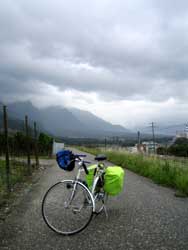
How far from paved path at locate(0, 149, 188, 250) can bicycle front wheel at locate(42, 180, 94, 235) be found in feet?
0.58

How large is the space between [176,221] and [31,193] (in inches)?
165

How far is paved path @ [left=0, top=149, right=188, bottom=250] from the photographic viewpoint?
3.87 metres

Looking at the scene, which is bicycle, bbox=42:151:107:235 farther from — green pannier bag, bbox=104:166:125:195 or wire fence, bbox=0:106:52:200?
wire fence, bbox=0:106:52:200

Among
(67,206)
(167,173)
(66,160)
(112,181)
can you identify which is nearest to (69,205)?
(67,206)

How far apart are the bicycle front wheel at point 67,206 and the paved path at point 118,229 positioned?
0.18 m

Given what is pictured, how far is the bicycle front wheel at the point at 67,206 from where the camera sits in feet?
14.9

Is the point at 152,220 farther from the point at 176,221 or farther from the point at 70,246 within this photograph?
the point at 70,246

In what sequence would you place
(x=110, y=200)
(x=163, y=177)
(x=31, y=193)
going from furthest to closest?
(x=163, y=177) → (x=31, y=193) → (x=110, y=200)

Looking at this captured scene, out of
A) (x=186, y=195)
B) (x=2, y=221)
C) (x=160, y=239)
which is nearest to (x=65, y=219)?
(x=2, y=221)

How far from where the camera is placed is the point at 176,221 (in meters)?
4.88

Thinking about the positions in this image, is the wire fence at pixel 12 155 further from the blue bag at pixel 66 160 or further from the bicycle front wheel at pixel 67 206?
the blue bag at pixel 66 160

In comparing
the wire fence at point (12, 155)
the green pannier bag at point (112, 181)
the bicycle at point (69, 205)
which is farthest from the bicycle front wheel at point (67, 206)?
the wire fence at point (12, 155)

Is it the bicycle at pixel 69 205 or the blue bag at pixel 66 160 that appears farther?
the blue bag at pixel 66 160

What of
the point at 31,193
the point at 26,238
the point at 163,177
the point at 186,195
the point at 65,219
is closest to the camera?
the point at 26,238
